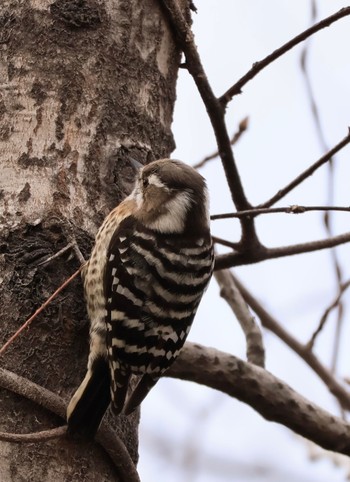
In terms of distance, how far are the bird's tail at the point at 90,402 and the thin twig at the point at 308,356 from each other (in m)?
1.49

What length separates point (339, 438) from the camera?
12.6ft

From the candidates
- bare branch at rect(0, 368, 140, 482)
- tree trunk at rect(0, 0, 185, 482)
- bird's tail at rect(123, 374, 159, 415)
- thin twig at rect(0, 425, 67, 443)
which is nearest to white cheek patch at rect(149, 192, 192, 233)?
tree trunk at rect(0, 0, 185, 482)

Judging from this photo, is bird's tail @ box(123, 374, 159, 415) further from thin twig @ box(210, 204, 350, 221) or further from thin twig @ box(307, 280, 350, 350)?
thin twig @ box(307, 280, 350, 350)

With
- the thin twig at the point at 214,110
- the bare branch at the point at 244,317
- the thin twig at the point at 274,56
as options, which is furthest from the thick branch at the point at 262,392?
the thin twig at the point at 274,56

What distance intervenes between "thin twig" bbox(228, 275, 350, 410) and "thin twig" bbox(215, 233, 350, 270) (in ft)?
2.37

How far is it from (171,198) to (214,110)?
37 centimetres

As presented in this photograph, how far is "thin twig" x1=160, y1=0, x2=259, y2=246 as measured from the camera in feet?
10.9

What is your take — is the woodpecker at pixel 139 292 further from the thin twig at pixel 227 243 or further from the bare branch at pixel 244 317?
the bare branch at pixel 244 317

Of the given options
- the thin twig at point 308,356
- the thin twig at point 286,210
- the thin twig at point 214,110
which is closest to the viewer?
the thin twig at point 286,210

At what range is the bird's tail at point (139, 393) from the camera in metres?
2.81

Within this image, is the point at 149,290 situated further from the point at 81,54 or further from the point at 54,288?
the point at 81,54

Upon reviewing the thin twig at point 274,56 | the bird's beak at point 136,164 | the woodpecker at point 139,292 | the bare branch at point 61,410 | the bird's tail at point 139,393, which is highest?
the thin twig at point 274,56

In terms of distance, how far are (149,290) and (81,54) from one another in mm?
907

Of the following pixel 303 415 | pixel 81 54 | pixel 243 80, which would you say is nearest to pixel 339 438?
pixel 303 415
